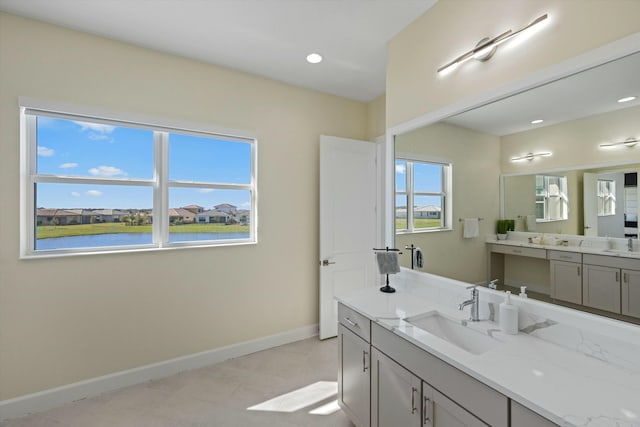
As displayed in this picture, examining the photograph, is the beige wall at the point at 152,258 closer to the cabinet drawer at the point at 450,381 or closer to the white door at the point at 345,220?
the white door at the point at 345,220

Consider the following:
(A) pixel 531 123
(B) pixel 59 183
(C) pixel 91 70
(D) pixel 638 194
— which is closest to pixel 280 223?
(B) pixel 59 183

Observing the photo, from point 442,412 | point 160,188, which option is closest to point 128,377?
point 160,188

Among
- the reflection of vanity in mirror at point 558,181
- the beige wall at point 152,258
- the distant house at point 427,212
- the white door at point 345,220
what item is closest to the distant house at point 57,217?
the beige wall at point 152,258

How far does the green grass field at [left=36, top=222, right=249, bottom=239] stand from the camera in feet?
7.00

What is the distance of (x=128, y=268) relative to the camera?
2.33 meters

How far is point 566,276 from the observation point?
1337 millimetres

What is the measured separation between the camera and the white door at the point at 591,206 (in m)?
1.25

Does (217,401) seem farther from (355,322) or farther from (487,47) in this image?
(487,47)

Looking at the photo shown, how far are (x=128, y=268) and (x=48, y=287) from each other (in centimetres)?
50

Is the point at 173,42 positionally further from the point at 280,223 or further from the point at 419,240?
the point at 419,240

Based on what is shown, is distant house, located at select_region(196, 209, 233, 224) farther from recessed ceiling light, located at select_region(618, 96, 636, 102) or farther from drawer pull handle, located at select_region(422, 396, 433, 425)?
recessed ceiling light, located at select_region(618, 96, 636, 102)

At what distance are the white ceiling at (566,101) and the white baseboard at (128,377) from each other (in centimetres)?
274

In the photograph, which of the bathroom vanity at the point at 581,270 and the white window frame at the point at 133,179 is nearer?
the bathroom vanity at the point at 581,270

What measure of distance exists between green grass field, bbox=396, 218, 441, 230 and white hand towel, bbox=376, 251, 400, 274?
268mm
